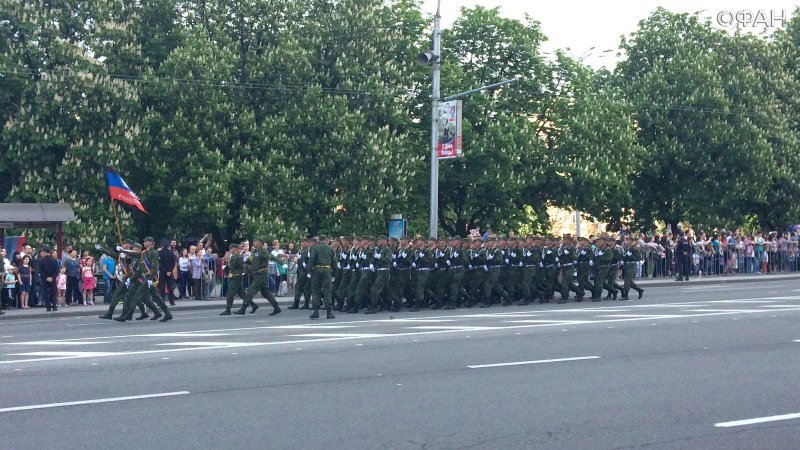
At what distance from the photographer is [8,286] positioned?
85.8 ft

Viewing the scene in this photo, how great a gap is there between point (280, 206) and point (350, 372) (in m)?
24.8

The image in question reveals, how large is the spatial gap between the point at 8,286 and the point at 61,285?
1.41m

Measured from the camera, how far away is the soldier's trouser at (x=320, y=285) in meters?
22.0

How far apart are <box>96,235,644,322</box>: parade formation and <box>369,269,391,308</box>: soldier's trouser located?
0.02m

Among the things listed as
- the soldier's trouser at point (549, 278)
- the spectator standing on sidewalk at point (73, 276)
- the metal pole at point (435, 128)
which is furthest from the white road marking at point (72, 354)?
the metal pole at point (435, 128)

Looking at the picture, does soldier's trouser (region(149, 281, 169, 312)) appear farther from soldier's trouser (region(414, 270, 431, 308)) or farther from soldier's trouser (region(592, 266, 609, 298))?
soldier's trouser (region(592, 266, 609, 298))

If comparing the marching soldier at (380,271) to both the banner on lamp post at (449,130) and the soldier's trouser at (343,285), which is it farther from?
the banner on lamp post at (449,130)

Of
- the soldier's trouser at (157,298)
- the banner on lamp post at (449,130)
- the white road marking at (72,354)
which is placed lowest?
the white road marking at (72,354)

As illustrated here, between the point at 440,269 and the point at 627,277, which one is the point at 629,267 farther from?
the point at 440,269

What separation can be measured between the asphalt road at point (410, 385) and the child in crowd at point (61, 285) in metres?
7.72

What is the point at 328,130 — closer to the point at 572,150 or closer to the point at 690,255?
the point at 572,150

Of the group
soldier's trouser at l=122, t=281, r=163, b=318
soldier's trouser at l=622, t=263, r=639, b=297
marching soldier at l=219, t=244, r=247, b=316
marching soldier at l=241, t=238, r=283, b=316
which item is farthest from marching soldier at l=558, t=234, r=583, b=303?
soldier's trouser at l=122, t=281, r=163, b=318

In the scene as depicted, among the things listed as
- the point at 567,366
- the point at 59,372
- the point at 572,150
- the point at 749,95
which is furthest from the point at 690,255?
the point at 59,372

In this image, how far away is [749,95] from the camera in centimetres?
4834
